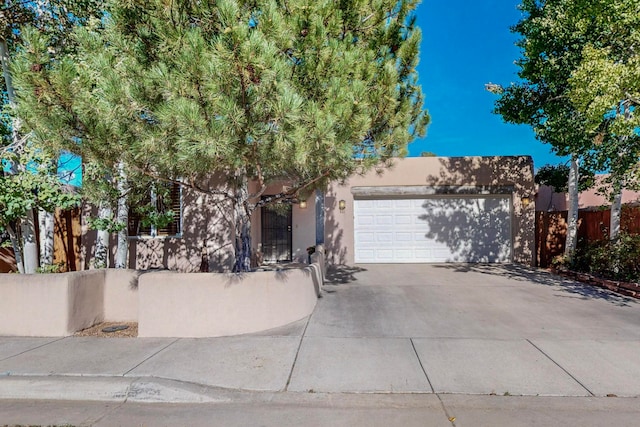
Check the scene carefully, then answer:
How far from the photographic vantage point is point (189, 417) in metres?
3.15

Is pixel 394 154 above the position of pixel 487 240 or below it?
above

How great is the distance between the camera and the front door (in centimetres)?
1193

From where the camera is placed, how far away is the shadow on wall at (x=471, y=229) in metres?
11.5

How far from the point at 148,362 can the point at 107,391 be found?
2.02 ft

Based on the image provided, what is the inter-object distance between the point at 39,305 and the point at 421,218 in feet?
32.0

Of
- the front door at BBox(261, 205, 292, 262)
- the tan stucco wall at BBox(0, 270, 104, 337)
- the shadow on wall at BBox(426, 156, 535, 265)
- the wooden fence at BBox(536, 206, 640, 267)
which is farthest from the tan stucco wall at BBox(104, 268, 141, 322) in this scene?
the wooden fence at BBox(536, 206, 640, 267)

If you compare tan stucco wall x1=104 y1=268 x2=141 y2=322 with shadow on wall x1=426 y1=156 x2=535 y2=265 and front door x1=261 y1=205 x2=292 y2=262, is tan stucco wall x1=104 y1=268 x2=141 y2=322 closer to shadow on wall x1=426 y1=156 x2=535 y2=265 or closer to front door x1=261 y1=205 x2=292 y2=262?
front door x1=261 y1=205 x2=292 y2=262

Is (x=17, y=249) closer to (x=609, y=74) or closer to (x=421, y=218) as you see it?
(x=421, y=218)

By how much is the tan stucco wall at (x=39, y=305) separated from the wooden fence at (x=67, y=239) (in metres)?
4.49

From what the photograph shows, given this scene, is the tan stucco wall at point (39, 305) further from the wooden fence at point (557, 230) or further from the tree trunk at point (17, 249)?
the wooden fence at point (557, 230)

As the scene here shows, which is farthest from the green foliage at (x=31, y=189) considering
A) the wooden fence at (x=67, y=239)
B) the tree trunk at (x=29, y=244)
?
the wooden fence at (x=67, y=239)

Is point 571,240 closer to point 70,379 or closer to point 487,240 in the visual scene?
point 487,240

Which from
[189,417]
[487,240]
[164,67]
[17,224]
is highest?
[164,67]

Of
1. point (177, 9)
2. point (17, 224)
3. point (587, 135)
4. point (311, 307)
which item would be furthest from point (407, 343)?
point (17, 224)
